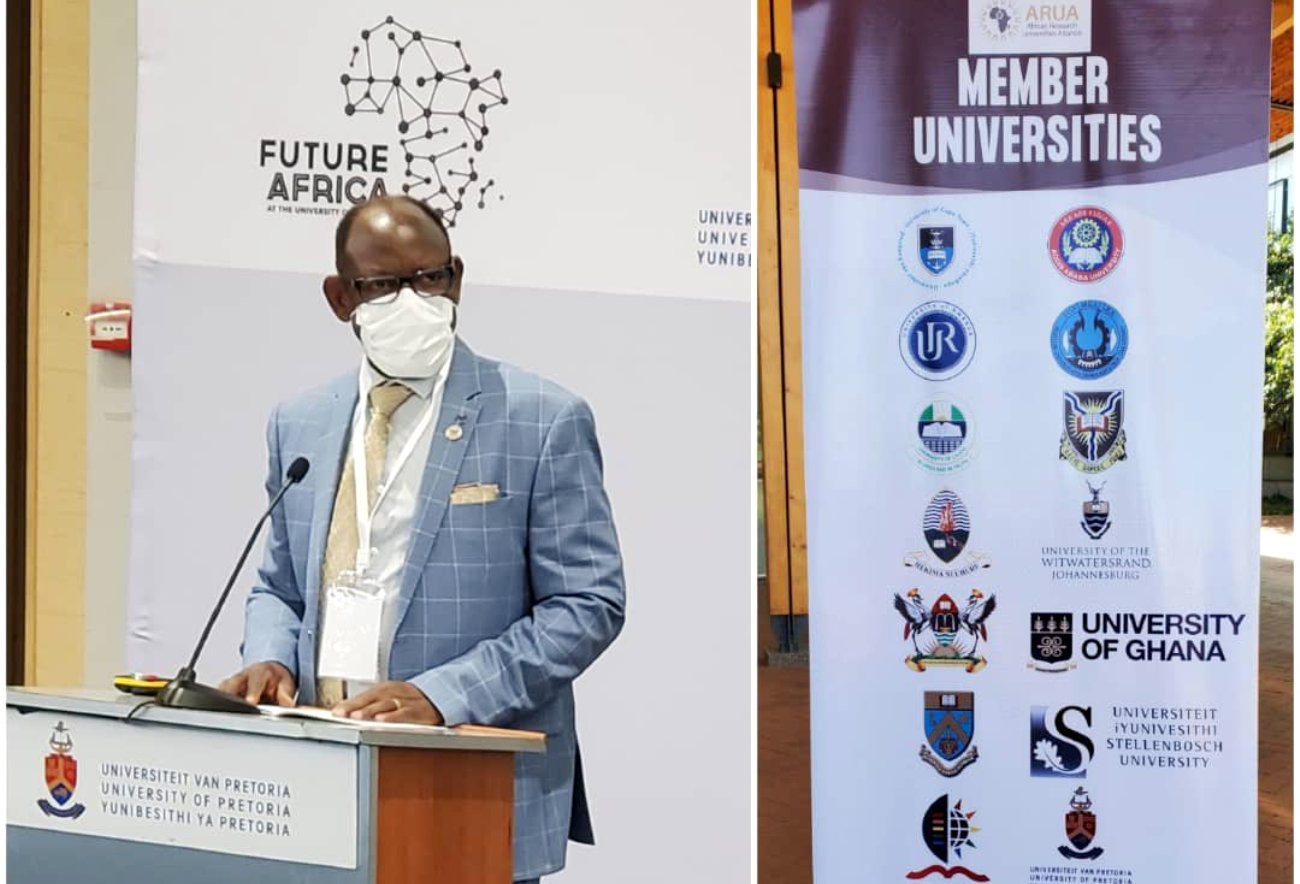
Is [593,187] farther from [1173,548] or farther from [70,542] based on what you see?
[70,542]

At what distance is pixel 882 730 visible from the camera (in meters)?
3.21

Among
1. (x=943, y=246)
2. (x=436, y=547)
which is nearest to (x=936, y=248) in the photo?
(x=943, y=246)

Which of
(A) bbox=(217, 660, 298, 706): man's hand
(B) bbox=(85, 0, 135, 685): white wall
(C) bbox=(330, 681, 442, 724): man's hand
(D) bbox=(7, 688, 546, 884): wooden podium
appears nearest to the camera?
(D) bbox=(7, 688, 546, 884): wooden podium

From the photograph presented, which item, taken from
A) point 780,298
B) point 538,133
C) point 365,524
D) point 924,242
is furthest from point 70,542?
point 924,242

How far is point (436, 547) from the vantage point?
2.76 meters

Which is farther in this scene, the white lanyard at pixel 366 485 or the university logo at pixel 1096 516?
the university logo at pixel 1096 516

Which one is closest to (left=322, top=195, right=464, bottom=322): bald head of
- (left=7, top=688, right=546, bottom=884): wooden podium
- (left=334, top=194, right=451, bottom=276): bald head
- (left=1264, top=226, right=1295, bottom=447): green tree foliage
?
(left=334, top=194, right=451, bottom=276): bald head

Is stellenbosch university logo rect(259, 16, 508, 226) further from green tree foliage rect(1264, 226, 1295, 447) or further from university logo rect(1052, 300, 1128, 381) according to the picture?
green tree foliage rect(1264, 226, 1295, 447)

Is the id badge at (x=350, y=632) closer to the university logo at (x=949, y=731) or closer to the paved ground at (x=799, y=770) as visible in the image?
the paved ground at (x=799, y=770)

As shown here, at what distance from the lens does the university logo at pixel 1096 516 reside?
315 centimetres

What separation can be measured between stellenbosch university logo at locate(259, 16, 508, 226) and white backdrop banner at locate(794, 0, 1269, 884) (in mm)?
774

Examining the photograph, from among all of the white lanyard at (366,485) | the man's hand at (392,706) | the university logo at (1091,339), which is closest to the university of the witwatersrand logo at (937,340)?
the university logo at (1091,339)

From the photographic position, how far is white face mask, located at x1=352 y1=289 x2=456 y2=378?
9.23 ft

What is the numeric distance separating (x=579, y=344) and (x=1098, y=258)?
1227 millimetres
